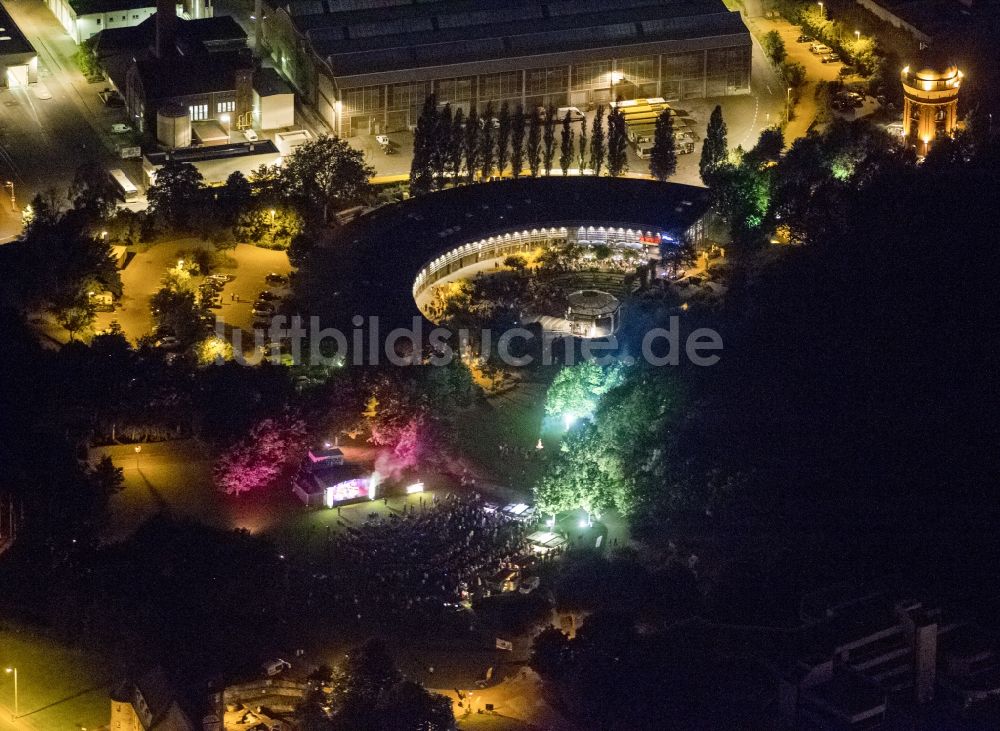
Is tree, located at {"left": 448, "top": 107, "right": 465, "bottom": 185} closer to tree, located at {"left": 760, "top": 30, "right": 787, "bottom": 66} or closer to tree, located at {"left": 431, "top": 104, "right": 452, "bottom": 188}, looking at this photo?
tree, located at {"left": 431, "top": 104, "right": 452, "bottom": 188}

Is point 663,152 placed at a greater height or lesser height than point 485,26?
lesser

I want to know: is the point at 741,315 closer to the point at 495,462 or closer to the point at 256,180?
the point at 495,462

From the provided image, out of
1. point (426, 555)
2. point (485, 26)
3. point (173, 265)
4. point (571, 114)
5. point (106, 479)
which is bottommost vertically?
point (426, 555)

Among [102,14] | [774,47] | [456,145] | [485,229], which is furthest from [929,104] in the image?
[102,14]

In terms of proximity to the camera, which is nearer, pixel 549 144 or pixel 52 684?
pixel 52 684

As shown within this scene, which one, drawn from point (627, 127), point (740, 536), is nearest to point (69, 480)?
point (740, 536)

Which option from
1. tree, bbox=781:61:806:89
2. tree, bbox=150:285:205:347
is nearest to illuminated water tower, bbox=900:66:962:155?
tree, bbox=781:61:806:89

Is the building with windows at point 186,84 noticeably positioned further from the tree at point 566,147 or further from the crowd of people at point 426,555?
the crowd of people at point 426,555

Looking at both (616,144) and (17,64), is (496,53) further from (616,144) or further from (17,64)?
(17,64)
